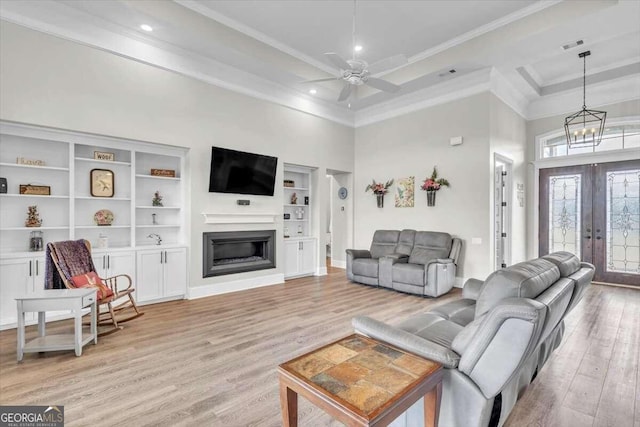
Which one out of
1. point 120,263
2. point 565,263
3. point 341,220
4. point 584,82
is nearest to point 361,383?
point 565,263

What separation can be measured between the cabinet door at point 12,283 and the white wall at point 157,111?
170 cm

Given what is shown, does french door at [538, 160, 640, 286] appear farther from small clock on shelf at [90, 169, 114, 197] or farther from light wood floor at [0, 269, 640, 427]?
small clock on shelf at [90, 169, 114, 197]

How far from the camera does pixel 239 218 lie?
218 inches

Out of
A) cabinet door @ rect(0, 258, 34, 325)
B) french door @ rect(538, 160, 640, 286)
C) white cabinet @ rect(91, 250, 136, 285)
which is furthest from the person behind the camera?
french door @ rect(538, 160, 640, 286)

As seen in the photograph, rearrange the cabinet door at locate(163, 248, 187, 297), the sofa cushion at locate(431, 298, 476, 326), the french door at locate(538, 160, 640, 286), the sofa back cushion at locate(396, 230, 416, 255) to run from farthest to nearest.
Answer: the sofa back cushion at locate(396, 230, 416, 255)
the french door at locate(538, 160, 640, 286)
the cabinet door at locate(163, 248, 187, 297)
the sofa cushion at locate(431, 298, 476, 326)

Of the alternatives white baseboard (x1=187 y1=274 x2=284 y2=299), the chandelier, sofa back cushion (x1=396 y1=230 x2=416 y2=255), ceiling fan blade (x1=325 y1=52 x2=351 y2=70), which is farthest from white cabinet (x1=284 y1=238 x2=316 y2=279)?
the chandelier

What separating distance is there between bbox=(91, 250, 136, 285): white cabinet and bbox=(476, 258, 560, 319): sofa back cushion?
4.52 m

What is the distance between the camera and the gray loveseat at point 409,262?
16.6 feet

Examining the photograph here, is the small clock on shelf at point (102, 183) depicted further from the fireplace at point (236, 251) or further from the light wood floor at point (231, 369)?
the light wood floor at point (231, 369)

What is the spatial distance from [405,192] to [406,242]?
1.14 metres

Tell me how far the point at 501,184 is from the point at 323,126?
388 centimetres

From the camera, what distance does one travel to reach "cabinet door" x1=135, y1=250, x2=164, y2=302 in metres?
4.51

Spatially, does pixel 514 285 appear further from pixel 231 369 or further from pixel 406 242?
pixel 406 242

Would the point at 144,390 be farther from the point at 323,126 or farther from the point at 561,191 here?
the point at 561,191
